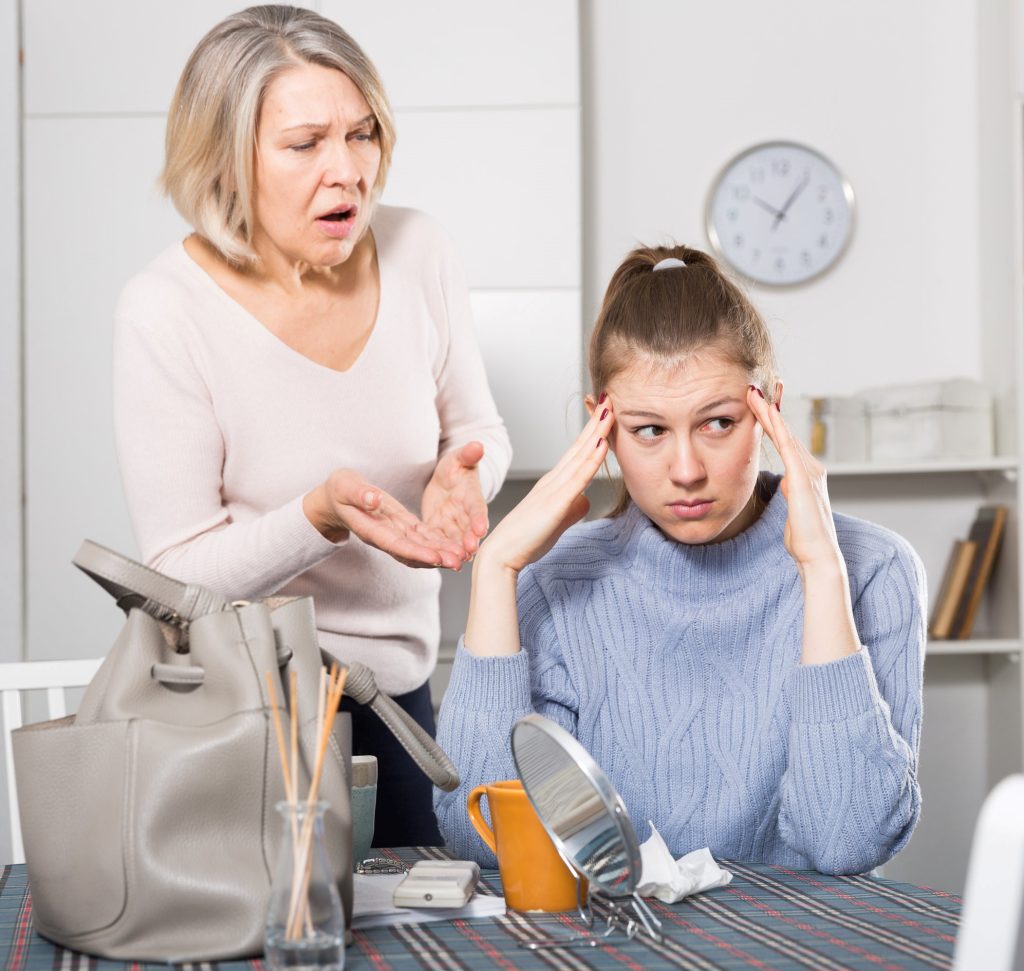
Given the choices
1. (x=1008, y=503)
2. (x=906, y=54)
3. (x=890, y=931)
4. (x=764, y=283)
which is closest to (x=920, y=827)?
(x=1008, y=503)

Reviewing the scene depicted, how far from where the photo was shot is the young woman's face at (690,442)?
1401 millimetres

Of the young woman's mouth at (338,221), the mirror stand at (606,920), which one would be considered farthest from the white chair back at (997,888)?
the young woman's mouth at (338,221)

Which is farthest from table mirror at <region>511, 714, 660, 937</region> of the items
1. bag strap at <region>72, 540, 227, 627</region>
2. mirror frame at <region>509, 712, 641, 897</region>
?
bag strap at <region>72, 540, 227, 627</region>

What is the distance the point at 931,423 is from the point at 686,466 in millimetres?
2033

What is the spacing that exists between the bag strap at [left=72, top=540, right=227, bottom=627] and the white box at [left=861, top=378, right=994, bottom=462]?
2528mm

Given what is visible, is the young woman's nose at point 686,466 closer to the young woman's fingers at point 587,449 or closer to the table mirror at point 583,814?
the young woman's fingers at point 587,449

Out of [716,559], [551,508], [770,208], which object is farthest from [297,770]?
[770,208]

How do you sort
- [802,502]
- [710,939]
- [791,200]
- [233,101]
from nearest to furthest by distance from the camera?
1. [710,939]
2. [802,502]
3. [233,101]
4. [791,200]

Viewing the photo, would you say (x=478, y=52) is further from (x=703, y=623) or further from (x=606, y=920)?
(x=606, y=920)

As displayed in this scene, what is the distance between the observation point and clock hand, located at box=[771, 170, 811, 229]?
11.1ft

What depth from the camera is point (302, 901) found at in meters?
0.84

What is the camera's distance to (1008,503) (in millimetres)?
3217

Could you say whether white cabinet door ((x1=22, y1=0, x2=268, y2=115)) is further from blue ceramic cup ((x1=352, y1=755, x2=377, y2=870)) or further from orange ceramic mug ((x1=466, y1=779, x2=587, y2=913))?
orange ceramic mug ((x1=466, y1=779, x2=587, y2=913))

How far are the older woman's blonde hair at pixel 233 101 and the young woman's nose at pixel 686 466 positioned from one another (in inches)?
25.7
